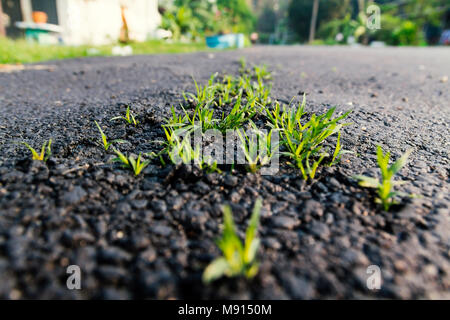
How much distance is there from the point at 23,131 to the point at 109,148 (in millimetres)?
623

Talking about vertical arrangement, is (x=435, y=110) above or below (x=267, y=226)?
above

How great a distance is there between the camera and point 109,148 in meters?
1.21

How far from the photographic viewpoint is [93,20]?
973cm

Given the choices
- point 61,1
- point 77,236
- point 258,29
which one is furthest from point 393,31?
point 258,29

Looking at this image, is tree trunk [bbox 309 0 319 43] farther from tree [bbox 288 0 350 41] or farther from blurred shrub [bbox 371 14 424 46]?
blurred shrub [bbox 371 14 424 46]

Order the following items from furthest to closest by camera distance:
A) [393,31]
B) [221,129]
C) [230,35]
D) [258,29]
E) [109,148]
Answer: [258,29], [393,31], [230,35], [221,129], [109,148]

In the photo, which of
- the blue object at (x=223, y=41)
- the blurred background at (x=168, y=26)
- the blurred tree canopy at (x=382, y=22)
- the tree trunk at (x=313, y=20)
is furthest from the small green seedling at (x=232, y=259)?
the tree trunk at (x=313, y=20)

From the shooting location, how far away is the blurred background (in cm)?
631

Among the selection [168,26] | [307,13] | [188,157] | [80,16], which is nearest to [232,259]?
[188,157]

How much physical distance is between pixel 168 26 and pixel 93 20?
2699mm

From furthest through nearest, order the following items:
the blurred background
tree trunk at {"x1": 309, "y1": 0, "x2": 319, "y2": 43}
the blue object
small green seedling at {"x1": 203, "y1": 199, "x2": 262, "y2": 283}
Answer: tree trunk at {"x1": 309, "y1": 0, "x2": 319, "y2": 43} < the blue object < the blurred background < small green seedling at {"x1": 203, "y1": 199, "x2": 262, "y2": 283}

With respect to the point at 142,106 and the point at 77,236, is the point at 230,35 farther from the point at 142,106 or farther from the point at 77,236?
the point at 77,236

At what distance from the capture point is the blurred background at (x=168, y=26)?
6.31 m

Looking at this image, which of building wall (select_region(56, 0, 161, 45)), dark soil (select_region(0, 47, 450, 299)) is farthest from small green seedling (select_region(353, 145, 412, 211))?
building wall (select_region(56, 0, 161, 45))
